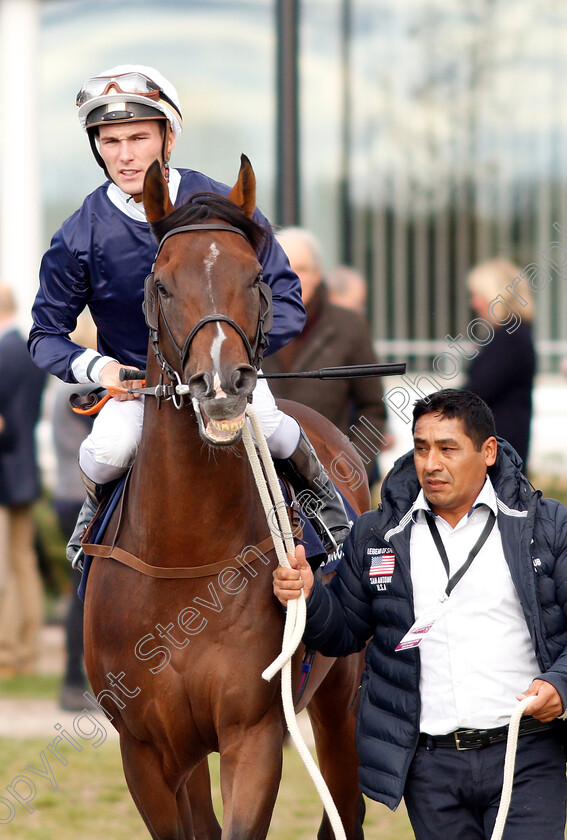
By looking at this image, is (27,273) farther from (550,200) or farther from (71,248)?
(71,248)

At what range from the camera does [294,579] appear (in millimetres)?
3279

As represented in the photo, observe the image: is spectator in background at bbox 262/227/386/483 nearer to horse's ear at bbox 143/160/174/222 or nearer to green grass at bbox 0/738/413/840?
green grass at bbox 0/738/413/840

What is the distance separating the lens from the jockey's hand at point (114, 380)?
3.40 meters

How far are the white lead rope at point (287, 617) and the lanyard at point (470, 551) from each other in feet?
1.27

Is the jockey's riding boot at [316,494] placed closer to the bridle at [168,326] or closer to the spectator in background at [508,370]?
the bridle at [168,326]

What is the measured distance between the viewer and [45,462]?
10.4 meters

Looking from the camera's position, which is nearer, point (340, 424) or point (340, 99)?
point (340, 424)

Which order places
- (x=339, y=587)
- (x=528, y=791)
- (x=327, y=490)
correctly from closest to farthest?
(x=528, y=791), (x=339, y=587), (x=327, y=490)

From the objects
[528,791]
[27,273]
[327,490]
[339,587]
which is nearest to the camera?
[528,791]

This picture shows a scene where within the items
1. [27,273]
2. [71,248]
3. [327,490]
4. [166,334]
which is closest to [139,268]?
[71,248]

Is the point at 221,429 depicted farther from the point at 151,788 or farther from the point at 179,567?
the point at 151,788

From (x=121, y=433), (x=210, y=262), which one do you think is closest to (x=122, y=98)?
(x=210, y=262)

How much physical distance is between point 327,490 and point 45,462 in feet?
22.2

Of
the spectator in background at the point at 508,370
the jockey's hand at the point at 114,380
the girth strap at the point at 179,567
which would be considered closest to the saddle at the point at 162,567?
the girth strap at the point at 179,567
